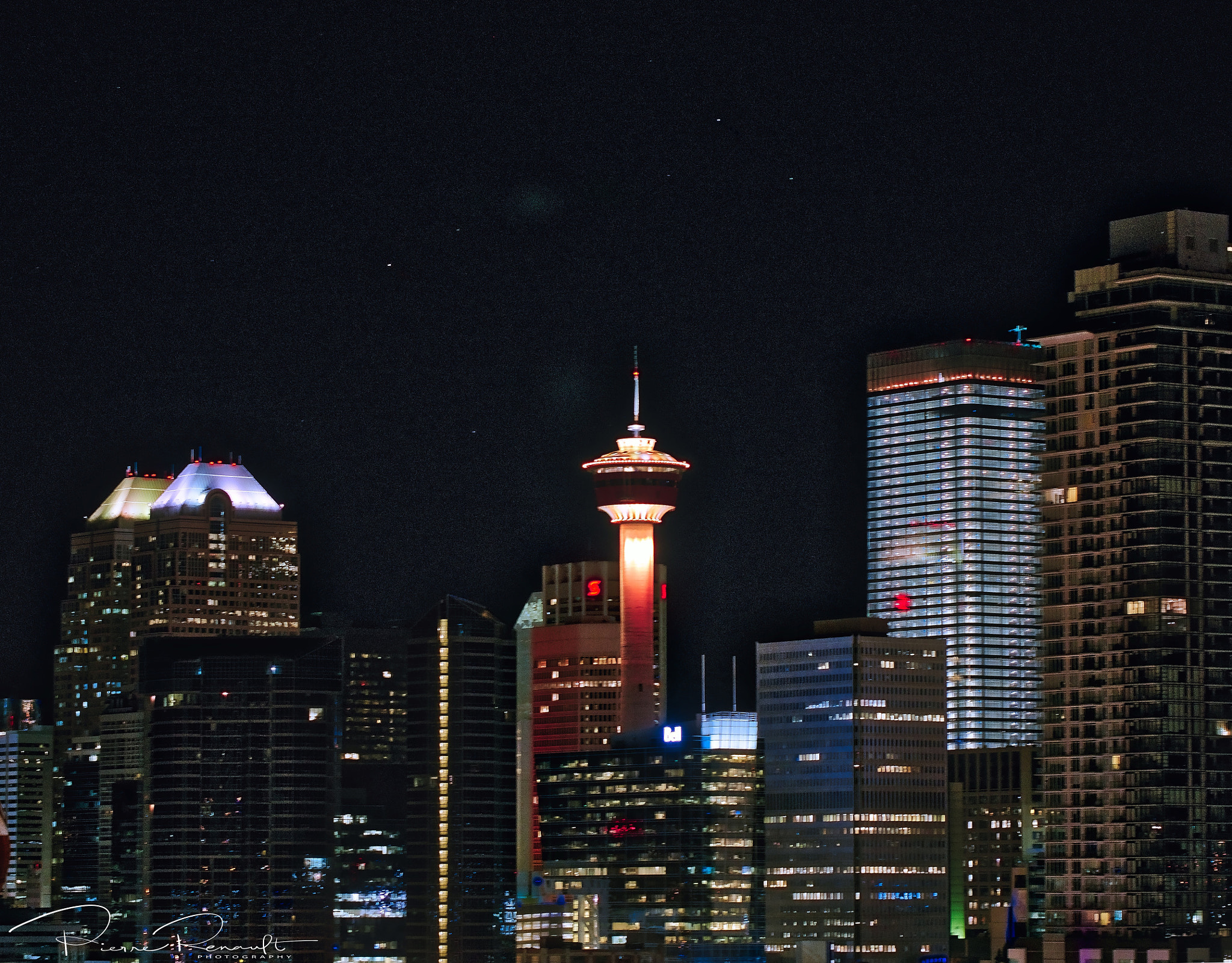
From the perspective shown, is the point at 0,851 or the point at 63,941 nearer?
the point at 0,851

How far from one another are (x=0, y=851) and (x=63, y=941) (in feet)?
401

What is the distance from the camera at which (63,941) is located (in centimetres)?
15488

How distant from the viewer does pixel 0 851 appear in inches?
1428
